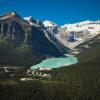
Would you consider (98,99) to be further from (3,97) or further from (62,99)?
(3,97)

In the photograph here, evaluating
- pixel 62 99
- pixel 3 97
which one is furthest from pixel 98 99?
pixel 3 97

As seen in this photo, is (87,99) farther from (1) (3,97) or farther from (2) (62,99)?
(1) (3,97)

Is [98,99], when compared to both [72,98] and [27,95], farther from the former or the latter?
[27,95]

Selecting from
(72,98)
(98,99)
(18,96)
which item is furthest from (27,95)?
(98,99)

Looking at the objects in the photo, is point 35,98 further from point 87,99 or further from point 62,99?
point 87,99

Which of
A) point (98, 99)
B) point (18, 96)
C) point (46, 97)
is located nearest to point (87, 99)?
point (98, 99)

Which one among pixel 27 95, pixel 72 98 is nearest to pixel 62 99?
pixel 72 98
